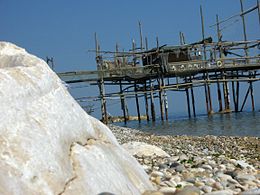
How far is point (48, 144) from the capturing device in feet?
9.80

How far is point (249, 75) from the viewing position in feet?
112

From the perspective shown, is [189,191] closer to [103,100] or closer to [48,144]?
[48,144]

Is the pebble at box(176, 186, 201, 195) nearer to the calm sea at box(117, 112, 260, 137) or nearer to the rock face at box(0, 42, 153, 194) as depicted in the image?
the rock face at box(0, 42, 153, 194)

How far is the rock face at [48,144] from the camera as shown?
108 inches

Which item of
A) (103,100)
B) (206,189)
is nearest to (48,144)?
(206,189)

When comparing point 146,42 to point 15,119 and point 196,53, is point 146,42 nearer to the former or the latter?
point 196,53

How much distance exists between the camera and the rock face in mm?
2746

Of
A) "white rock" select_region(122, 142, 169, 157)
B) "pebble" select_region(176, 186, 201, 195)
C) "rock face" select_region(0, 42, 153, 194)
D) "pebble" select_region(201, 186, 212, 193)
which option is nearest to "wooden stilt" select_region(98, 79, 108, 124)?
"white rock" select_region(122, 142, 169, 157)

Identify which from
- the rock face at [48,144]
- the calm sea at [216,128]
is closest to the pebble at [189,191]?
the rock face at [48,144]

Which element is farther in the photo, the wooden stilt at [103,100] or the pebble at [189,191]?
the wooden stilt at [103,100]

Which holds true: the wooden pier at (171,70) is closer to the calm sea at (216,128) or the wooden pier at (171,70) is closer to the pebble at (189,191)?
the calm sea at (216,128)

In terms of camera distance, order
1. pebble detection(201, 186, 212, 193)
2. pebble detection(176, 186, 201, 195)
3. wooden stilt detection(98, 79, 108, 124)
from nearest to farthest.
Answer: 1. pebble detection(176, 186, 201, 195)
2. pebble detection(201, 186, 212, 193)
3. wooden stilt detection(98, 79, 108, 124)

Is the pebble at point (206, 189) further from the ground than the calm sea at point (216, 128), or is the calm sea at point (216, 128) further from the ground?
the pebble at point (206, 189)

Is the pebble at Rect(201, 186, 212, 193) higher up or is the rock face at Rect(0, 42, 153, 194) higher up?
the rock face at Rect(0, 42, 153, 194)
